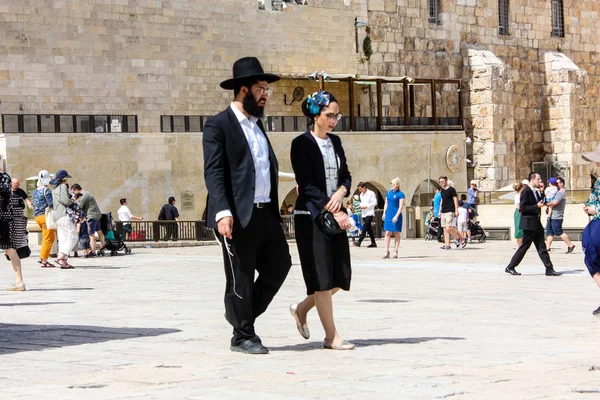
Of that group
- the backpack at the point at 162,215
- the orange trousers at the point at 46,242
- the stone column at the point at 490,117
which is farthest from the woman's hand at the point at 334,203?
the stone column at the point at 490,117

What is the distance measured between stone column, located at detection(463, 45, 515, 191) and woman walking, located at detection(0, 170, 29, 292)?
33.5 m

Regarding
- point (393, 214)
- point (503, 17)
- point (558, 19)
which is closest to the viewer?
point (393, 214)

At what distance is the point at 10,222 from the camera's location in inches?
549

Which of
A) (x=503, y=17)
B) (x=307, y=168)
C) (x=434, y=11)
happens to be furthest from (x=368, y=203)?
(x=503, y=17)

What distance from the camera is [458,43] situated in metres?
47.3

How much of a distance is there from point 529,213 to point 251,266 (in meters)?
9.71

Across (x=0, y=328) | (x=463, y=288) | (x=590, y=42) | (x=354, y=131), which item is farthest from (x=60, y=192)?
(x=590, y=42)

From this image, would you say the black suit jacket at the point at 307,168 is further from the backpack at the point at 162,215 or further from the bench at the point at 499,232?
the backpack at the point at 162,215

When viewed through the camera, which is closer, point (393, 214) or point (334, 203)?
point (334, 203)

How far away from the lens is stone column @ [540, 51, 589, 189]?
49500mm

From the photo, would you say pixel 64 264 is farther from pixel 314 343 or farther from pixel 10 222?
pixel 314 343

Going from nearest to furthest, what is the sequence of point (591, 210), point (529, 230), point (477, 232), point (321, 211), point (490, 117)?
point (321, 211) → point (591, 210) → point (529, 230) → point (477, 232) → point (490, 117)

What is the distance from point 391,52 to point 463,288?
101ft

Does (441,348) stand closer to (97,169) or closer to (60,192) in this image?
(60,192)
